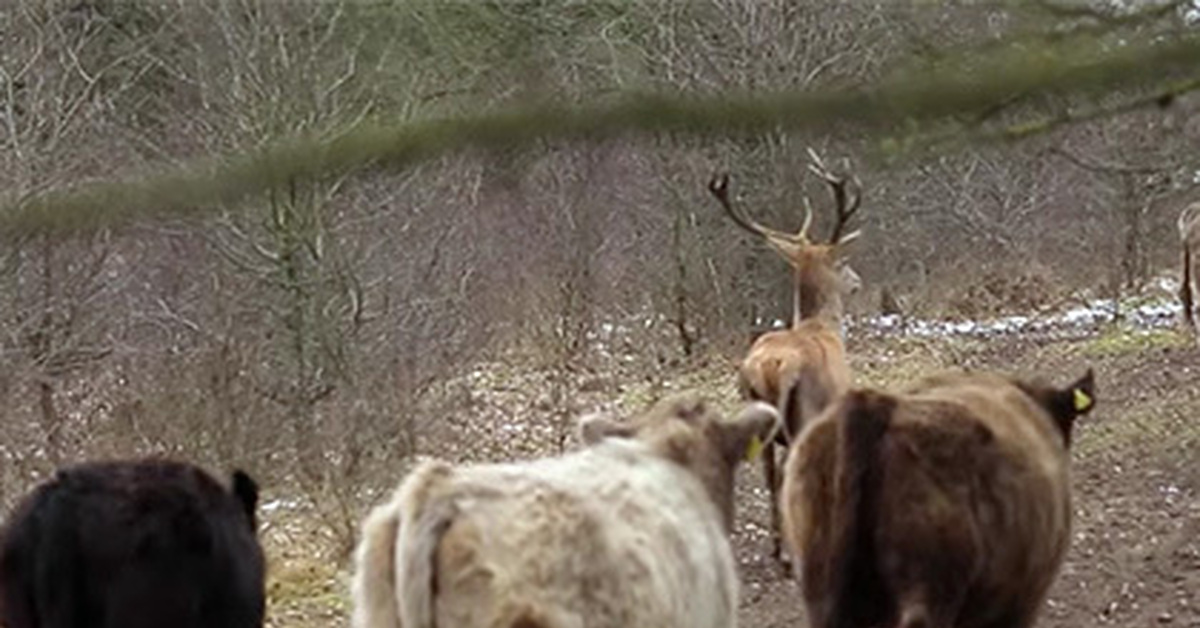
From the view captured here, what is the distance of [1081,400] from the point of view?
7707 millimetres

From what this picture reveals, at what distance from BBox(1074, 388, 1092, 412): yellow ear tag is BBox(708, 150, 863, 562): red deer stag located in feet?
9.13

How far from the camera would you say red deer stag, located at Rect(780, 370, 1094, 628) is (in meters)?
6.52

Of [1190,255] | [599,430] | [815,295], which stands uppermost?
[1190,255]

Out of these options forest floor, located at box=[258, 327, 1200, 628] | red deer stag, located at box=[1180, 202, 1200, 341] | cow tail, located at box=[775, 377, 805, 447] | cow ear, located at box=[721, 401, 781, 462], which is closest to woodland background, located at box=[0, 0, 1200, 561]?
forest floor, located at box=[258, 327, 1200, 628]

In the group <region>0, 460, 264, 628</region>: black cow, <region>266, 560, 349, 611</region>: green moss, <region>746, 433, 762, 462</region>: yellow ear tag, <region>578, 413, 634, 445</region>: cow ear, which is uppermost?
<region>578, 413, 634, 445</region>: cow ear

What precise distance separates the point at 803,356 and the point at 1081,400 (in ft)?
12.7

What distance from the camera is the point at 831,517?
6.66m

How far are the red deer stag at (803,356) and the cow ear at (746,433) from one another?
2.87 m

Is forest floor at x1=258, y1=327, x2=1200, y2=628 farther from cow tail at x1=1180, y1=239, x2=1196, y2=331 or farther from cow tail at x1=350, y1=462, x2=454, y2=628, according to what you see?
cow tail at x1=350, y1=462, x2=454, y2=628

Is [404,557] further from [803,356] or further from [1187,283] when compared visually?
[1187,283]

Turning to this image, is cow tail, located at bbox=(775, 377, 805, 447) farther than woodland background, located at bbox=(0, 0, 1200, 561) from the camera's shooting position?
Yes

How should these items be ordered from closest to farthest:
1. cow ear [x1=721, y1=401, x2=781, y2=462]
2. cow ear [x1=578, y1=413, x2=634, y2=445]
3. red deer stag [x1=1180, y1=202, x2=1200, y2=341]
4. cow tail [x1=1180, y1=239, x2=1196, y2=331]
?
cow ear [x1=578, y1=413, x2=634, y2=445], cow ear [x1=721, y1=401, x2=781, y2=462], red deer stag [x1=1180, y1=202, x2=1200, y2=341], cow tail [x1=1180, y1=239, x2=1196, y2=331]

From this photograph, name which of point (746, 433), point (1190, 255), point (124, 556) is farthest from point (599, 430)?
point (1190, 255)

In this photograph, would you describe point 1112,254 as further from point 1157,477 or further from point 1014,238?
point 1157,477
